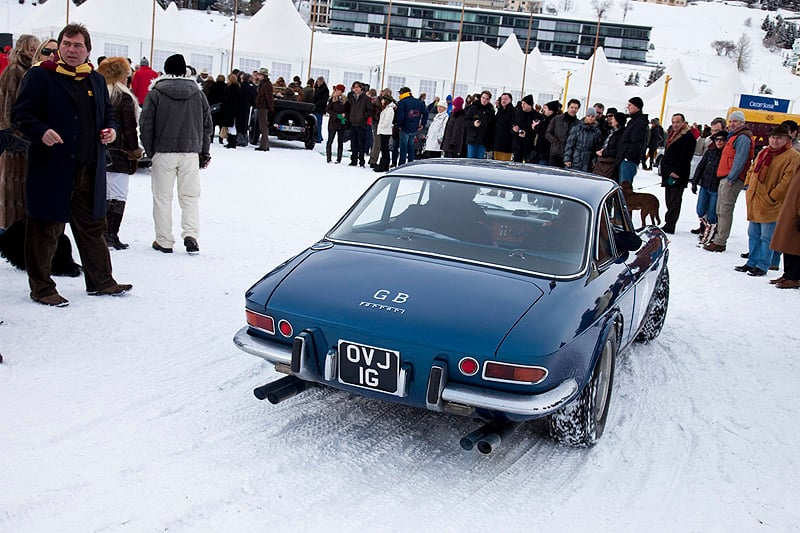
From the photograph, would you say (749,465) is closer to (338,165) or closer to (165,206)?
(165,206)

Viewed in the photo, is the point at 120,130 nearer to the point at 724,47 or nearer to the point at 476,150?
the point at 476,150

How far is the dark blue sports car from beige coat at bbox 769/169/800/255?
13.7 feet

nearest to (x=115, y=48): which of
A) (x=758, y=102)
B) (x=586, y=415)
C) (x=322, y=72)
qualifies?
(x=322, y=72)

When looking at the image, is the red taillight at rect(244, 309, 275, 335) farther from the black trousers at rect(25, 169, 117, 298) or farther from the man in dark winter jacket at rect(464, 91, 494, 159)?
the man in dark winter jacket at rect(464, 91, 494, 159)

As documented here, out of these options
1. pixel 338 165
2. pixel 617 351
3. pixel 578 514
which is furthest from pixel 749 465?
pixel 338 165

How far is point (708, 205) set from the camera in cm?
1205

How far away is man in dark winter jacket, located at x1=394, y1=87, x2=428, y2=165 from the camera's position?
16.6m

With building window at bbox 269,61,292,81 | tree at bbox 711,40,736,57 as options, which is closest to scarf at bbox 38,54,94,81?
building window at bbox 269,61,292,81

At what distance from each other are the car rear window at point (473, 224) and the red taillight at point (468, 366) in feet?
2.97

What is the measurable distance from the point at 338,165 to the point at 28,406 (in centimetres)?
1418

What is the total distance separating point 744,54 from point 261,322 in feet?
508

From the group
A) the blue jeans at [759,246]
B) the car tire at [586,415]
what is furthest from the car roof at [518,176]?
the blue jeans at [759,246]

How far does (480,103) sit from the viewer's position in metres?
16.1

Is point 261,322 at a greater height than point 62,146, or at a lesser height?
lesser
